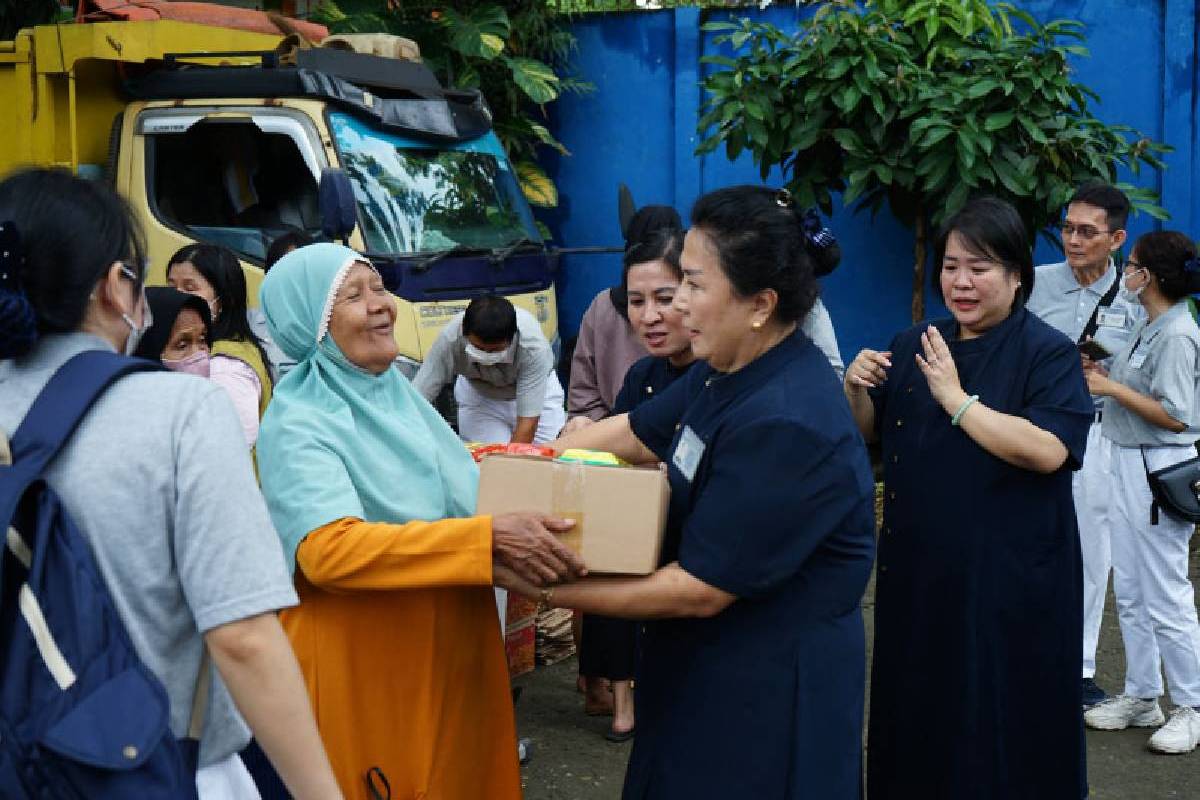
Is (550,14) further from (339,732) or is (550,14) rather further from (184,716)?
(184,716)

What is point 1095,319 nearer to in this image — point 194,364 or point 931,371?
point 931,371

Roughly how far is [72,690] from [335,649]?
3.64ft

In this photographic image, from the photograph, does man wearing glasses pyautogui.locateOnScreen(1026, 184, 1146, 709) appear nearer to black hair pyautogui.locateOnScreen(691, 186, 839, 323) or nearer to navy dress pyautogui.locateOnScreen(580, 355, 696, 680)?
navy dress pyautogui.locateOnScreen(580, 355, 696, 680)

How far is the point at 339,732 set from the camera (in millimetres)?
2816

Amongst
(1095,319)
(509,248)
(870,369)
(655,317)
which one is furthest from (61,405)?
(509,248)

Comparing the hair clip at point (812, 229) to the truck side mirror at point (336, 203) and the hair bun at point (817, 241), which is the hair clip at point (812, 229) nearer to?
the hair bun at point (817, 241)

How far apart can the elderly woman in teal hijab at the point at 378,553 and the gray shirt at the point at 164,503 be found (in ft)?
2.31

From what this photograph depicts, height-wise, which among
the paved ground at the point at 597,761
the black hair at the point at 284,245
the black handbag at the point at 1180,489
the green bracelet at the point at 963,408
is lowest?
the paved ground at the point at 597,761

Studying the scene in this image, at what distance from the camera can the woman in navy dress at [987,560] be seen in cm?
360

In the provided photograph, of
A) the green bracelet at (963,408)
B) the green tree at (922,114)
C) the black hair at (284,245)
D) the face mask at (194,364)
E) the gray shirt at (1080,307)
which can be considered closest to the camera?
the green bracelet at (963,408)

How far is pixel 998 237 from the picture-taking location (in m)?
3.68

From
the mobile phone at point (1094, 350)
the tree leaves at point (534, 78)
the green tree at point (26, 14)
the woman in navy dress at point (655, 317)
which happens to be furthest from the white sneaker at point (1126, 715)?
the green tree at point (26, 14)

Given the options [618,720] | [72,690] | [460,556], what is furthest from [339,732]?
[618,720]

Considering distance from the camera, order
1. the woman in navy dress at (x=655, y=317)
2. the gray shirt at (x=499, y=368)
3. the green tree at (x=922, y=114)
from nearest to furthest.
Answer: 1. the woman in navy dress at (x=655, y=317)
2. the gray shirt at (x=499, y=368)
3. the green tree at (x=922, y=114)
